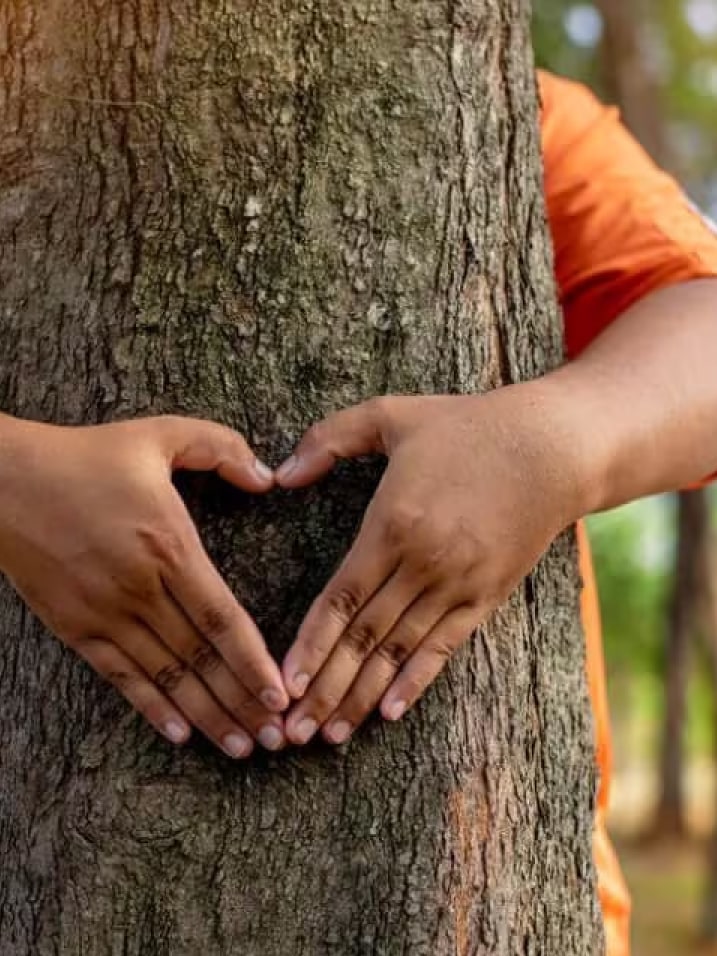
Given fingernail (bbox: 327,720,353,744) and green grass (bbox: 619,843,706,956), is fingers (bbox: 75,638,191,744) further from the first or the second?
green grass (bbox: 619,843,706,956)

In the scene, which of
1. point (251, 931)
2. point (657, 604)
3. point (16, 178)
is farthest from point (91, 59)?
point (657, 604)

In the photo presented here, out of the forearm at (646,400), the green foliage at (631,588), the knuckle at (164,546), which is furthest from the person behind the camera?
the green foliage at (631,588)

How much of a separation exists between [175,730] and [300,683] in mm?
129

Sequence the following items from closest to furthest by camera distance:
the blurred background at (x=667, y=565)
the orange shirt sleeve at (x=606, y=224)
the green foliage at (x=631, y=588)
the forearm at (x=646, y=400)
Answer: the forearm at (x=646, y=400) → the orange shirt sleeve at (x=606, y=224) → the blurred background at (x=667, y=565) → the green foliage at (x=631, y=588)

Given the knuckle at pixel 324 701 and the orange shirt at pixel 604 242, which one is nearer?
the knuckle at pixel 324 701

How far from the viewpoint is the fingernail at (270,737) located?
135cm

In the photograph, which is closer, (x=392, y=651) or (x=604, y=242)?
(x=392, y=651)

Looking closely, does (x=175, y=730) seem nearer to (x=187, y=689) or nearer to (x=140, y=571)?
(x=187, y=689)

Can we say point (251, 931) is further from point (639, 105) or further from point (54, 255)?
point (639, 105)

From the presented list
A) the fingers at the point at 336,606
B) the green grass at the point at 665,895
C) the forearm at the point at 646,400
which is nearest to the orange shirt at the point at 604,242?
the forearm at the point at 646,400

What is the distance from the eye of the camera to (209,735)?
1.36 meters

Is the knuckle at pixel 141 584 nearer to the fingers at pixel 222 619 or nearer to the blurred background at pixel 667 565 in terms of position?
the fingers at pixel 222 619

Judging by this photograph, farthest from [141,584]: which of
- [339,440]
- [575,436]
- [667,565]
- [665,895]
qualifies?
[667,565]

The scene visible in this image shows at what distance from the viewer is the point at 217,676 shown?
1353mm
